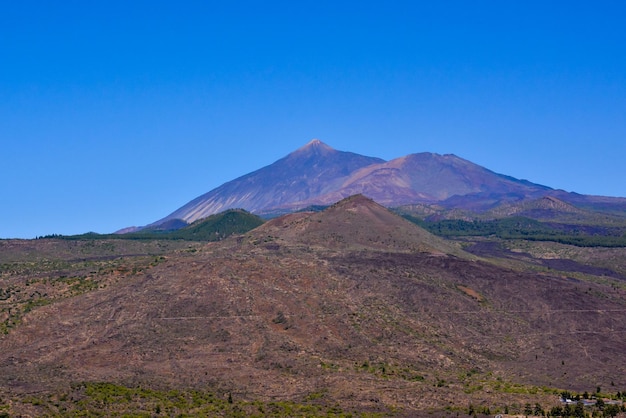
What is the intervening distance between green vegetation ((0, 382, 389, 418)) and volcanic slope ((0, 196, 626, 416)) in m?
1.76

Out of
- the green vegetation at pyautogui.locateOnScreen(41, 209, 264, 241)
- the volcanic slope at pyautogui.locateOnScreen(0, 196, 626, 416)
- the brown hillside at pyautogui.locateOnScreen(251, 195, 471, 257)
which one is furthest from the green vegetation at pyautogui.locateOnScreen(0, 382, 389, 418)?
the green vegetation at pyautogui.locateOnScreen(41, 209, 264, 241)

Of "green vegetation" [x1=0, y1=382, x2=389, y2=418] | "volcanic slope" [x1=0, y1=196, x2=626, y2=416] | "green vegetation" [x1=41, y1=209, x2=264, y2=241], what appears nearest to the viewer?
"green vegetation" [x1=0, y1=382, x2=389, y2=418]

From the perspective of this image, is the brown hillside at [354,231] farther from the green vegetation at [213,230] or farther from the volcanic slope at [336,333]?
the green vegetation at [213,230]

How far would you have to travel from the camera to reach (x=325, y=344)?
72.1 m

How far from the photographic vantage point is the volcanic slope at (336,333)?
203ft

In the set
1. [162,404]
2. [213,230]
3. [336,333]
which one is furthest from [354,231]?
[213,230]

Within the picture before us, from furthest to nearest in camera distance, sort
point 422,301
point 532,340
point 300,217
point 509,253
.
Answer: point 509,253
point 300,217
point 422,301
point 532,340

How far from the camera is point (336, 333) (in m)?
74.8

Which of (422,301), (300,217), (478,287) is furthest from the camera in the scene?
Answer: (300,217)

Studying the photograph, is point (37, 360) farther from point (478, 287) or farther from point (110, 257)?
point (110, 257)

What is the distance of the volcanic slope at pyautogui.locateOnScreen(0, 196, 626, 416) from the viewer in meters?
61.8

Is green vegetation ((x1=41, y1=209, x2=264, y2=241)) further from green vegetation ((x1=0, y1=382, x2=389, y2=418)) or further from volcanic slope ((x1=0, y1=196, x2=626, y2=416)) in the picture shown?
green vegetation ((x1=0, y1=382, x2=389, y2=418))

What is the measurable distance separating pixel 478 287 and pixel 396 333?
19199 millimetres

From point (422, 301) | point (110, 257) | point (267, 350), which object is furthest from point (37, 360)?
point (110, 257)
